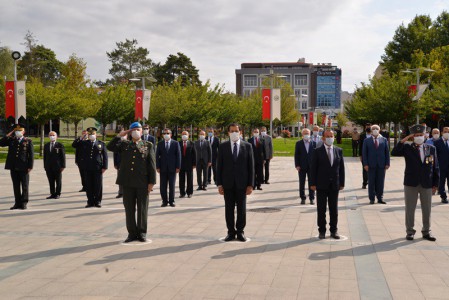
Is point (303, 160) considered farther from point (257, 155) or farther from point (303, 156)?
point (257, 155)

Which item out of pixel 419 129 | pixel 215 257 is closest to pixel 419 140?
pixel 419 129

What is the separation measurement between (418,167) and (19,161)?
27.5ft

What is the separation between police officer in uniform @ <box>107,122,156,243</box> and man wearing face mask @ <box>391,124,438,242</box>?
4.19 m

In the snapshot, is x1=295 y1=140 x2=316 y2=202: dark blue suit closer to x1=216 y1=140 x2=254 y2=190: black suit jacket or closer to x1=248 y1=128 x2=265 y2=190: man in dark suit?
x1=248 y1=128 x2=265 y2=190: man in dark suit

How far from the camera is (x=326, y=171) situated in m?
8.20

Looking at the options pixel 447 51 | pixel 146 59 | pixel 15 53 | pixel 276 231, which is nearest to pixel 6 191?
pixel 15 53

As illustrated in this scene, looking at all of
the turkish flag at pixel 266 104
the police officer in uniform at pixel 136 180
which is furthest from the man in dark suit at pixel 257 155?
the turkish flag at pixel 266 104

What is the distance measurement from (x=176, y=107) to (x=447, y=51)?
2644cm

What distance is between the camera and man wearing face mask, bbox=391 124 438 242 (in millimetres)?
8062

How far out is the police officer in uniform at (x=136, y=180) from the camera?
307 inches

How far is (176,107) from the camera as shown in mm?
41344

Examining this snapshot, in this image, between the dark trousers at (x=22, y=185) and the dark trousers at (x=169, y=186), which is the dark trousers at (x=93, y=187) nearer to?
the dark trousers at (x=22, y=185)

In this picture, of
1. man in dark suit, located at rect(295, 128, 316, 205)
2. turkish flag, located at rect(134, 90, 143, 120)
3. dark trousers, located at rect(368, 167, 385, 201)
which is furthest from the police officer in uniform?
turkish flag, located at rect(134, 90, 143, 120)

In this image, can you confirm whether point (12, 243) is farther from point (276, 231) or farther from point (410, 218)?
point (410, 218)
